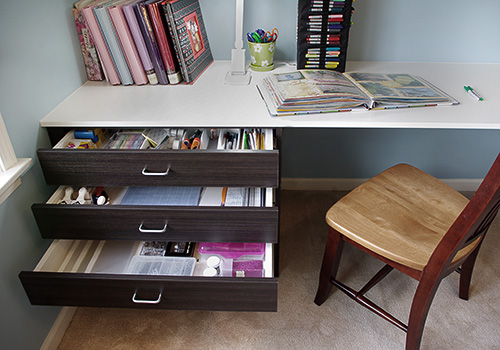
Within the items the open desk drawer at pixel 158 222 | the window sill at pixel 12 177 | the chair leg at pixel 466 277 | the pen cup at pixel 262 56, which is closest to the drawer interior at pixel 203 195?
the open desk drawer at pixel 158 222

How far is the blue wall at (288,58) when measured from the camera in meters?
1.08

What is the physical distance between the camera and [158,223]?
1.13 m

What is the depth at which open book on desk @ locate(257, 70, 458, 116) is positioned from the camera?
47.4 inches

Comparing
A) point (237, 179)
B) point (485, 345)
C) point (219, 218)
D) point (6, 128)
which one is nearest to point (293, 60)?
point (237, 179)

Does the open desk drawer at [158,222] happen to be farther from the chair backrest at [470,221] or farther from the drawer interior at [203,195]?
the chair backrest at [470,221]

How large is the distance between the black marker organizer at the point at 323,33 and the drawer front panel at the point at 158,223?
675 millimetres

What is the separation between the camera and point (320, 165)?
194 cm

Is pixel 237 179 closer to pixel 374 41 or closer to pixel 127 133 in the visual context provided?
pixel 127 133

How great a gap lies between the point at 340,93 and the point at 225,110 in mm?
372

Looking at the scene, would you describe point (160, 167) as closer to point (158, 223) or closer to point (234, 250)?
point (158, 223)

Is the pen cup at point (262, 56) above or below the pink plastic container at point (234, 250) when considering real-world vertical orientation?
above

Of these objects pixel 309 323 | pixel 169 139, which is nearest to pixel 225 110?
pixel 169 139

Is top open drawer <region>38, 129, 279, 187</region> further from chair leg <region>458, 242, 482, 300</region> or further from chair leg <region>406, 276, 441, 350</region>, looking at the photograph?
chair leg <region>458, 242, 482, 300</region>

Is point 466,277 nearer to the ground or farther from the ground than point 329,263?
nearer to the ground
